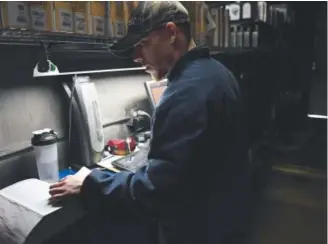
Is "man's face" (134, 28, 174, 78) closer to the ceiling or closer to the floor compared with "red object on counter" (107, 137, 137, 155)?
closer to the ceiling

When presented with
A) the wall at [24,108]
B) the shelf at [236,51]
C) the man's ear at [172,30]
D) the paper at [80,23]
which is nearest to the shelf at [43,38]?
the paper at [80,23]

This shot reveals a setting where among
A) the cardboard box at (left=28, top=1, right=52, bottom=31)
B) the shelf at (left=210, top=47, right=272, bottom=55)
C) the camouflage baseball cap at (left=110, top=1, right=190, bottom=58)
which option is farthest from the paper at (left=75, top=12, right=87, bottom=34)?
the shelf at (left=210, top=47, right=272, bottom=55)

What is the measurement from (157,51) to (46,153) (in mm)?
636

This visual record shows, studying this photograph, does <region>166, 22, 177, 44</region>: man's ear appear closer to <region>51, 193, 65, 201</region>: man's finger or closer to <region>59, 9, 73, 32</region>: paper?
<region>59, 9, 73, 32</region>: paper

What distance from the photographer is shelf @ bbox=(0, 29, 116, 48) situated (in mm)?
1038

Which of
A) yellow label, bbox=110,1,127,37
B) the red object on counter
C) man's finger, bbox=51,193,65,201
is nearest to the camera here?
man's finger, bbox=51,193,65,201

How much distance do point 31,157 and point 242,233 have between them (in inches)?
39.2

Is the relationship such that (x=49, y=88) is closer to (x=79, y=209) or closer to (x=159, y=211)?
(x=79, y=209)

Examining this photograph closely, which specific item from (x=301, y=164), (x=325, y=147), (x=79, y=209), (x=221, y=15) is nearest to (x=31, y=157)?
(x=79, y=209)

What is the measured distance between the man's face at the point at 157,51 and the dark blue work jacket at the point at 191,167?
7 cm

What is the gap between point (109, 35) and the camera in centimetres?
137

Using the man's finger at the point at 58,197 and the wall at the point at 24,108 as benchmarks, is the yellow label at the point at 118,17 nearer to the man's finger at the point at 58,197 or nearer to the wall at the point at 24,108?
the wall at the point at 24,108

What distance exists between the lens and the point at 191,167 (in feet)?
2.94

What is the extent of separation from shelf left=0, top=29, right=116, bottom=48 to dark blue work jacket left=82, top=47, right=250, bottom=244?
48cm
